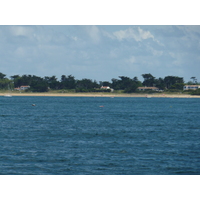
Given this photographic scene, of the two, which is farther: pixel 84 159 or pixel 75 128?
pixel 75 128

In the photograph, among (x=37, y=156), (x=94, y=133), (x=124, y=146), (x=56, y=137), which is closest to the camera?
(x=37, y=156)

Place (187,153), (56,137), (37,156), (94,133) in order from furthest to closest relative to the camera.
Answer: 1. (94,133)
2. (56,137)
3. (187,153)
4. (37,156)

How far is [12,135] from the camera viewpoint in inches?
Answer: 1951

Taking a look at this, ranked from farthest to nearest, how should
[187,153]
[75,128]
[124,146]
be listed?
[75,128], [124,146], [187,153]

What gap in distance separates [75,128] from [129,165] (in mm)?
27901

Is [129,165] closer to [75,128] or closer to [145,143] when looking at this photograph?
[145,143]

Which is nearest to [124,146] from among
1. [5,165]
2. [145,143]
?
[145,143]

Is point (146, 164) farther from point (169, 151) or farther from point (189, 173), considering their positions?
point (169, 151)

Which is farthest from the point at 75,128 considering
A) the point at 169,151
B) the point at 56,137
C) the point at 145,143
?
the point at 169,151

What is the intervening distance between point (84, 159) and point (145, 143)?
11559 millimetres

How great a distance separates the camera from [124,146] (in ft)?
133

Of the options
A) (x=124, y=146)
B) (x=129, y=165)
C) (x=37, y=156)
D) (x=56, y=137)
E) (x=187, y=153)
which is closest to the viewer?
(x=129, y=165)

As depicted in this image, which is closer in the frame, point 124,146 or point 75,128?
point 124,146

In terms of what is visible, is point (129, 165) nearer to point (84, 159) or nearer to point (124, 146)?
point (84, 159)
